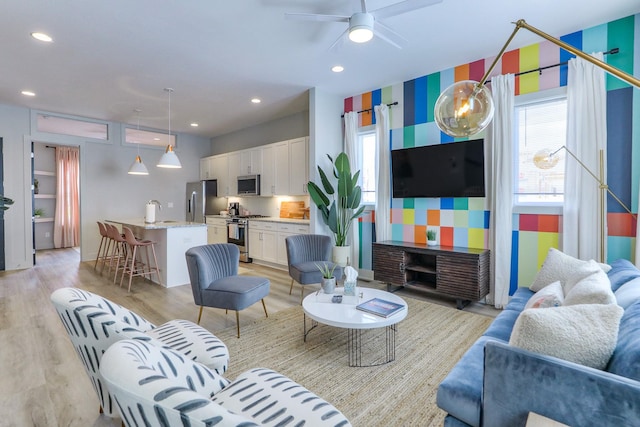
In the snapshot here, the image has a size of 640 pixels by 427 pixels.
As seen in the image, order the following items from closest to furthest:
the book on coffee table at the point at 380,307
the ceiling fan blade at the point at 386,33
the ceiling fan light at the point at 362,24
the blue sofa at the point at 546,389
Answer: the blue sofa at the point at 546,389 → the book on coffee table at the point at 380,307 → the ceiling fan light at the point at 362,24 → the ceiling fan blade at the point at 386,33

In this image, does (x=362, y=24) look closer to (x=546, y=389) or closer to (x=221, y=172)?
(x=546, y=389)

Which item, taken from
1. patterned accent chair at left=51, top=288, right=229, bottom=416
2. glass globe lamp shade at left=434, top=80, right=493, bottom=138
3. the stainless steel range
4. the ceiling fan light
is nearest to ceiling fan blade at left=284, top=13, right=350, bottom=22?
the ceiling fan light

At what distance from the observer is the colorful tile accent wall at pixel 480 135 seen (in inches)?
117

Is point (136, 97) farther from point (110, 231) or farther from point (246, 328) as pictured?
point (246, 328)

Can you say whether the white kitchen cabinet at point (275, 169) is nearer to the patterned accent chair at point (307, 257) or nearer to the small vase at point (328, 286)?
the patterned accent chair at point (307, 257)

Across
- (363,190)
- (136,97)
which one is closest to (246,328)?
(363,190)

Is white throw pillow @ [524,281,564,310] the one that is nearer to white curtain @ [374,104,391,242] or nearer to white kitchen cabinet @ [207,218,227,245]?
white curtain @ [374,104,391,242]

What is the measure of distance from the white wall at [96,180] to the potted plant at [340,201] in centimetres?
454

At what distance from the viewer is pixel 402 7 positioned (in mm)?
2379

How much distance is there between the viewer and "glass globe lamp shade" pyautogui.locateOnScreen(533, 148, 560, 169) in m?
3.12

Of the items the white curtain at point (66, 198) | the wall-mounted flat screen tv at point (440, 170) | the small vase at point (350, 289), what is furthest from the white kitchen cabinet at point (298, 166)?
the white curtain at point (66, 198)

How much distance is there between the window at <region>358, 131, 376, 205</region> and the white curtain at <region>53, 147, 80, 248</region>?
752 cm

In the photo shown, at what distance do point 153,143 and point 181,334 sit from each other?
269 inches

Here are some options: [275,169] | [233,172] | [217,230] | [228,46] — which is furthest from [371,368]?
[233,172]
